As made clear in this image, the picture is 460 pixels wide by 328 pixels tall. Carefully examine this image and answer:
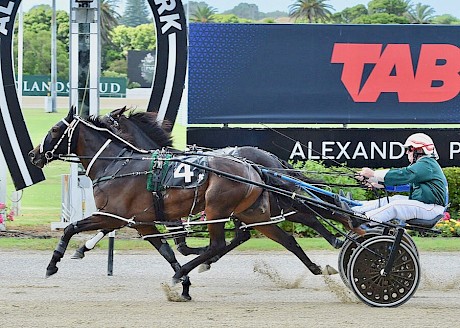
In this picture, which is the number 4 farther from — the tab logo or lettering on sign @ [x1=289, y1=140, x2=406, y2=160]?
the tab logo

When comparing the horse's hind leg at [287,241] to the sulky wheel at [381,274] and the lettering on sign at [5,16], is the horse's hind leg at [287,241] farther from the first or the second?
the lettering on sign at [5,16]

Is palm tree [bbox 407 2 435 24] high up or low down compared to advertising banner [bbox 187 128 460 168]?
up

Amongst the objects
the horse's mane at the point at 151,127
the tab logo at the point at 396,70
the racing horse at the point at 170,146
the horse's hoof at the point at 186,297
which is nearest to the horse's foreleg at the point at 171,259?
the horse's hoof at the point at 186,297

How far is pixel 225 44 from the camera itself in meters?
15.1

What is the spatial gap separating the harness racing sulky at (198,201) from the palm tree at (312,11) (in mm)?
36045

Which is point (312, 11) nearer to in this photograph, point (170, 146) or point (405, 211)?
point (170, 146)

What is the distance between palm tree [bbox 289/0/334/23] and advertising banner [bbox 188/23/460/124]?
99.9 feet

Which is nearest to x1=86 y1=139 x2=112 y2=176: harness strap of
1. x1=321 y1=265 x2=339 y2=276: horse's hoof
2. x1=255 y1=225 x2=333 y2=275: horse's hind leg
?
x1=255 y1=225 x2=333 y2=275: horse's hind leg

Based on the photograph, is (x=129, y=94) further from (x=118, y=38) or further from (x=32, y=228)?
(x=32, y=228)

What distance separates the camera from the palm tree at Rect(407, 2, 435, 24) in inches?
1716

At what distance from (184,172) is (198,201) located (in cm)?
32

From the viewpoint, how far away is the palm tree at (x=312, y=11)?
151ft

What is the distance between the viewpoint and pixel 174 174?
9383mm

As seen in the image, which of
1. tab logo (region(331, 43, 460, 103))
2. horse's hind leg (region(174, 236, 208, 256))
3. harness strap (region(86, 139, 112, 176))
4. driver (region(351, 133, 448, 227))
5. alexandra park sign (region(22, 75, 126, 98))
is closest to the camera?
driver (region(351, 133, 448, 227))
